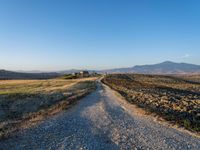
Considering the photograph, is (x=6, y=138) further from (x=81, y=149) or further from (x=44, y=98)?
(x=44, y=98)

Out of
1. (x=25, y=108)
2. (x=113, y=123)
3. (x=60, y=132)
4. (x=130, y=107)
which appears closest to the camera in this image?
(x=60, y=132)

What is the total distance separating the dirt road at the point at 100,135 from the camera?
14.5 meters

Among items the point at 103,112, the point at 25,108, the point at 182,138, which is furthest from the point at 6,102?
the point at 182,138

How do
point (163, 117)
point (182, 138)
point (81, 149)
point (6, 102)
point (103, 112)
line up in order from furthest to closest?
point (6, 102), point (103, 112), point (163, 117), point (182, 138), point (81, 149)

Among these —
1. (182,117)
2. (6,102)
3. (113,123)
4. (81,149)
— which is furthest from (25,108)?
(81,149)

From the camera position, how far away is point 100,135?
16.5 m

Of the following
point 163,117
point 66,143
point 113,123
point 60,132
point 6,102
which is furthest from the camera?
point 6,102

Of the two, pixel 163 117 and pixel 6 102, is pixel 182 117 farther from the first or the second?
pixel 6 102

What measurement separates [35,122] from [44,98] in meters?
20.8

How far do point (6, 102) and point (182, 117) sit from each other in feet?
85.3

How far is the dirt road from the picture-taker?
1446 centimetres

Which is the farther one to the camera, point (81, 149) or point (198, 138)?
point (198, 138)

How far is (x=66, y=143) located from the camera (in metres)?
14.7

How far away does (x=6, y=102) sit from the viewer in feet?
128
